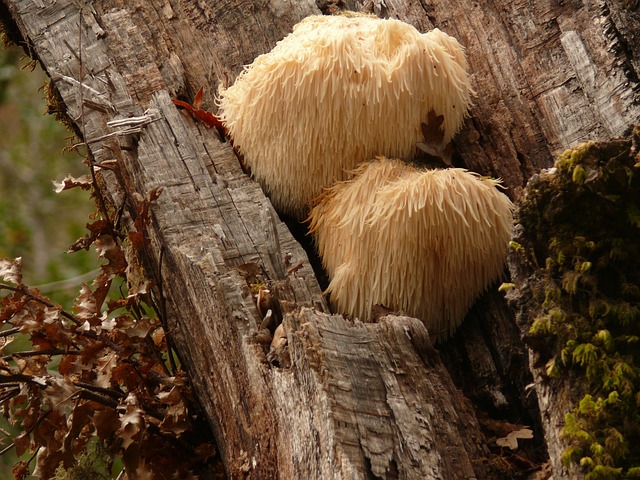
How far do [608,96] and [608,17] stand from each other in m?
0.41

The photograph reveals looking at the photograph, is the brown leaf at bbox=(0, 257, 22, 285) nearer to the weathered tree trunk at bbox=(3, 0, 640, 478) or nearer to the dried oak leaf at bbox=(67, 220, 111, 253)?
the dried oak leaf at bbox=(67, 220, 111, 253)

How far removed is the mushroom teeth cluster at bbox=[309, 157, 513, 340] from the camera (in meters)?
2.71

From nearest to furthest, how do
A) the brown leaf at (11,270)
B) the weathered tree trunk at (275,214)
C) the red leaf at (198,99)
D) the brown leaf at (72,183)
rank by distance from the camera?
1. the weathered tree trunk at (275,214)
2. the brown leaf at (11,270)
3. the brown leaf at (72,183)
4. the red leaf at (198,99)

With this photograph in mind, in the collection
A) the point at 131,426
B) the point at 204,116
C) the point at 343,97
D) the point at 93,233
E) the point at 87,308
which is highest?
the point at 204,116

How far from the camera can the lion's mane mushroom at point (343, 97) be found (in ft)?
9.46

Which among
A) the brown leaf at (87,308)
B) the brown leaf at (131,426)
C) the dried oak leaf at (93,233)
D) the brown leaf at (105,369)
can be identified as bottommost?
the brown leaf at (131,426)

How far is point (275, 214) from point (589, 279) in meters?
1.49

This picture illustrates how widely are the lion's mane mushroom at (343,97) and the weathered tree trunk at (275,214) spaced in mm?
284

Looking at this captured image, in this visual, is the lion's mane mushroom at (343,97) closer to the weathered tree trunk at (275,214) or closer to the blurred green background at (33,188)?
the weathered tree trunk at (275,214)

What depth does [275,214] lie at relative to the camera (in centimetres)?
315

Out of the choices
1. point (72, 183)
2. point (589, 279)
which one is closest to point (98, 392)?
point (72, 183)

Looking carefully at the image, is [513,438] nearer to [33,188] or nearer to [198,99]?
[198,99]

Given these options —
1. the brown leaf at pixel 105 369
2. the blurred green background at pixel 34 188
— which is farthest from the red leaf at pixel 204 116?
the blurred green background at pixel 34 188

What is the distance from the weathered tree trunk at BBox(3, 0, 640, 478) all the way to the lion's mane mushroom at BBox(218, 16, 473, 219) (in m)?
0.28
